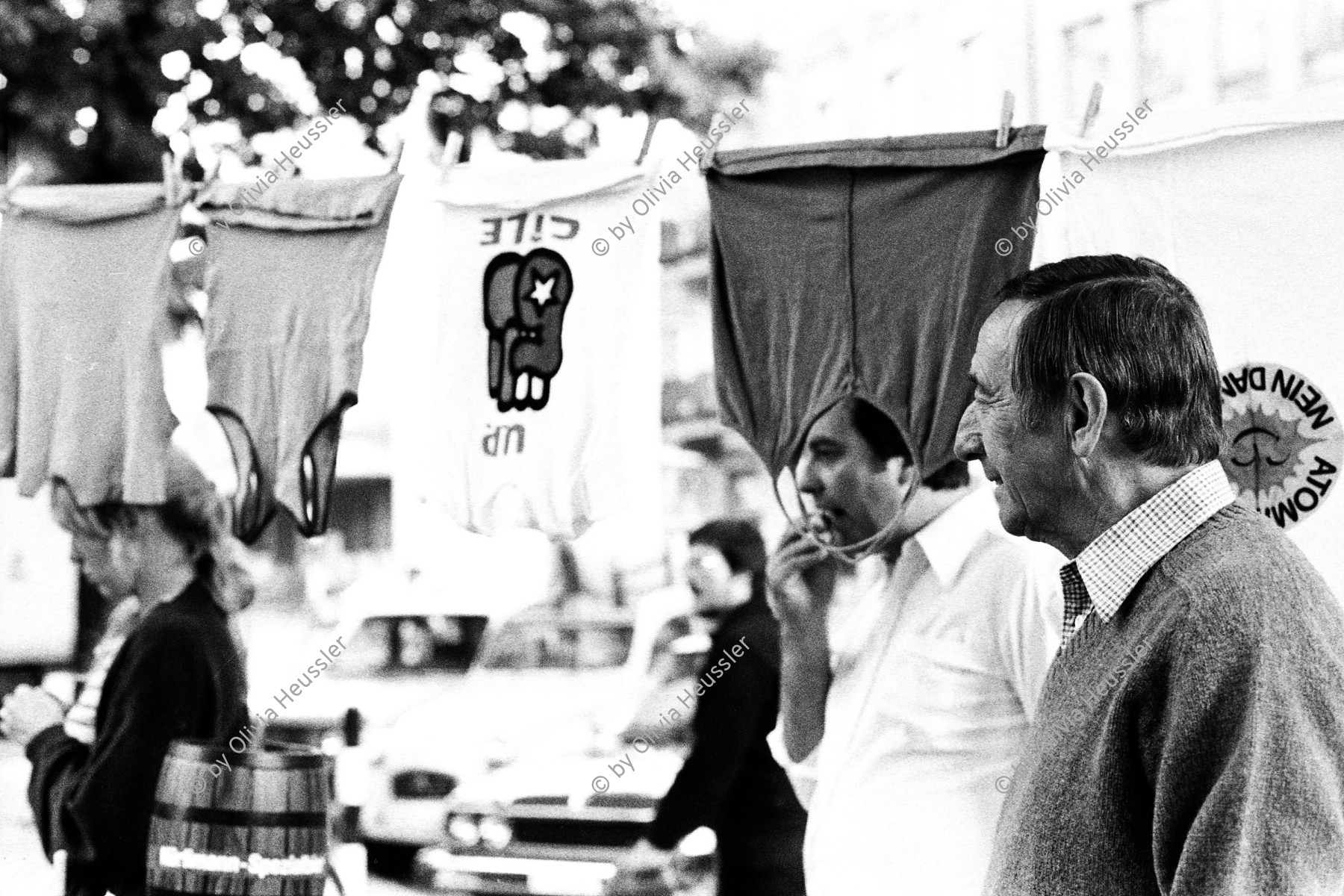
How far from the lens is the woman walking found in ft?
13.7

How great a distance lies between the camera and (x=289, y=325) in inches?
191

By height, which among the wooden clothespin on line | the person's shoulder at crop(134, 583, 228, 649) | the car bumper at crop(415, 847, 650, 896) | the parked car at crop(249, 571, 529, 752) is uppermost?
the wooden clothespin on line

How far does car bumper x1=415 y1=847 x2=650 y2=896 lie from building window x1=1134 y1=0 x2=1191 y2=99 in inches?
420

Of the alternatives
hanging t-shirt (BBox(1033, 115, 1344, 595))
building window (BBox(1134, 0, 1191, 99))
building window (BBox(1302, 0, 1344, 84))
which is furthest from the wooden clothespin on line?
building window (BBox(1134, 0, 1191, 99))

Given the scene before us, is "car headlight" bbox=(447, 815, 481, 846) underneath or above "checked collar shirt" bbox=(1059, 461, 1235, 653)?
underneath

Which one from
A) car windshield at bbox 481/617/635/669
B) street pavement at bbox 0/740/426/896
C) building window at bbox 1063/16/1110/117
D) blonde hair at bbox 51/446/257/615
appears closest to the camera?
blonde hair at bbox 51/446/257/615

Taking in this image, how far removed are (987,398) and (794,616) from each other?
6.45 ft

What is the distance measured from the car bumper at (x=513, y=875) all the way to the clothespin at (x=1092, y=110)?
438 centimetres

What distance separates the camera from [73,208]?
16.5 feet

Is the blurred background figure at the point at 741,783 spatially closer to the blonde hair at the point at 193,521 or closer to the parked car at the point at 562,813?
the blonde hair at the point at 193,521

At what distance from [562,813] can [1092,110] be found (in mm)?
4849

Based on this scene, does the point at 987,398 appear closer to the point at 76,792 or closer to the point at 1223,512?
the point at 1223,512

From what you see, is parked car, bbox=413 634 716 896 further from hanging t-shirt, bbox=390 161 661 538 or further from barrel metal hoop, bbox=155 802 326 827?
barrel metal hoop, bbox=155 802 326 827

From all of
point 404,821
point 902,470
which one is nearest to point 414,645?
point 404,821
